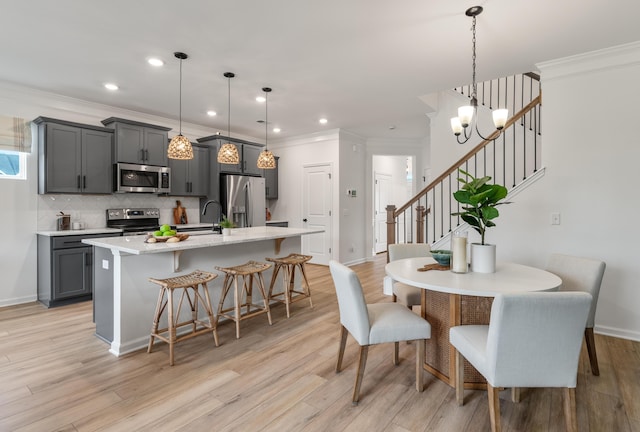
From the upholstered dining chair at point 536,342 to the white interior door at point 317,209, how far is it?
4.93 m

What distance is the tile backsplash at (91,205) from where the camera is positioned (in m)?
4.27

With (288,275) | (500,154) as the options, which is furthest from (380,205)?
(288,275)

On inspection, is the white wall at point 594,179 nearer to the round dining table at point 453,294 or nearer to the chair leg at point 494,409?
the round dining table at point 453,294

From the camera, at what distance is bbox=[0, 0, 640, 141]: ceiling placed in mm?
2449

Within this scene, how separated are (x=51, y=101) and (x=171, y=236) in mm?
2999

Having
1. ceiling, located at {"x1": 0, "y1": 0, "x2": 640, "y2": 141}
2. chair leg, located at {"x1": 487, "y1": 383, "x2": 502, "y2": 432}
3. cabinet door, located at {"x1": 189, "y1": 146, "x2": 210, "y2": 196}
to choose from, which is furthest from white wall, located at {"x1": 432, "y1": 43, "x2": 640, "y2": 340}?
cabinet door, located at {"x1": 189, "y1": 146, "x2": 210, "y2": 196}

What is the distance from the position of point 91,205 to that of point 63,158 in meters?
0.77

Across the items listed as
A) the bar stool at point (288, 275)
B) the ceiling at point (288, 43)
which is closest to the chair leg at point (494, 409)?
the bar stool at point (288, 275)

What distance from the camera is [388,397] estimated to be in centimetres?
208

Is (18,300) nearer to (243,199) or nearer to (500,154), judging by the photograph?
(243,199)

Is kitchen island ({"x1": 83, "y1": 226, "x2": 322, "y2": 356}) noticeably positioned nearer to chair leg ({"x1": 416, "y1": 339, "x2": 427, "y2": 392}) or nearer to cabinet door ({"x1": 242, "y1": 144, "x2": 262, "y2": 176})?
chair leg ({"x1": 416, "y1": 339, "x2": 427, "y2": 392})

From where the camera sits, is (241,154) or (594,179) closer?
(594,179)

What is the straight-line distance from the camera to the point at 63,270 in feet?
12.8

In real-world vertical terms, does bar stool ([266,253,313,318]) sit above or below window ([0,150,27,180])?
below
